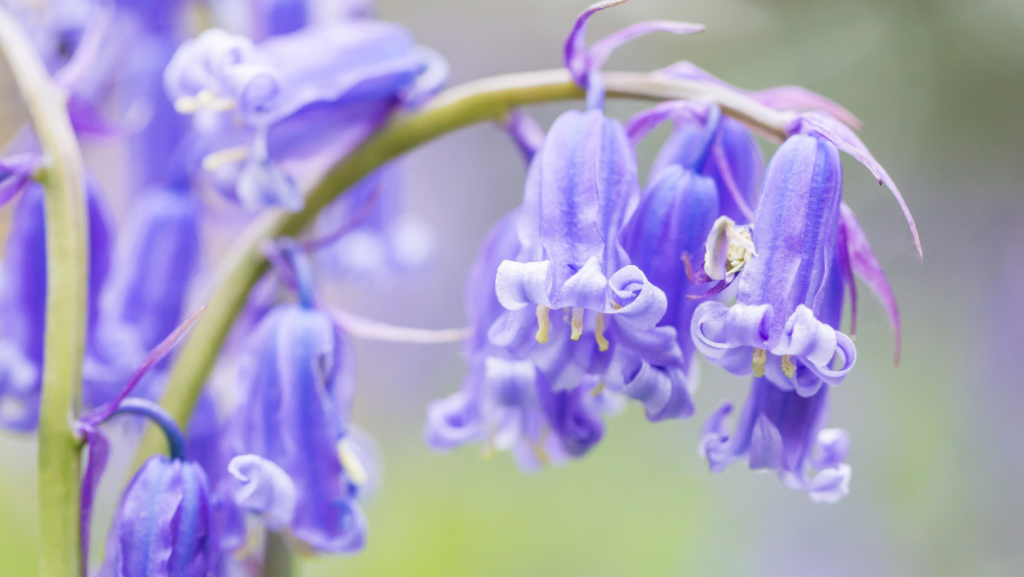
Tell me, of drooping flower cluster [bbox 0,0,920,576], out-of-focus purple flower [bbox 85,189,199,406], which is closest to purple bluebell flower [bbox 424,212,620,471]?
drooping flower cluster [bbox 0,0,920,576]

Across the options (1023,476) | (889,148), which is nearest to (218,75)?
(889,148)

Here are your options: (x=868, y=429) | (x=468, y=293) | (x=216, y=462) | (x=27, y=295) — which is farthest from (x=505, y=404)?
(x=868, y=429)

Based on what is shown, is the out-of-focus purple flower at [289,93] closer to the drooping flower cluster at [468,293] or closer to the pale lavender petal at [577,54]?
the drooping flower cluster at [468,293]

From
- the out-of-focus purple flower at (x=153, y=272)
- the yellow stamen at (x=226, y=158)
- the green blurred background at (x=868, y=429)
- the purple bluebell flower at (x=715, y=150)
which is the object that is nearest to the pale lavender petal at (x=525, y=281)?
the purple bluebell flower at (x=715, y=150)

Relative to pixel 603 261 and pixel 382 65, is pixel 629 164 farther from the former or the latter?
pixel 382 65

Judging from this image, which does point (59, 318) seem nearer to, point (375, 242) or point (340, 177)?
point (340, 177)

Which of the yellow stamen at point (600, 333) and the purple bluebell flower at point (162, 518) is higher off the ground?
the yellow stamen at point (600, 333)

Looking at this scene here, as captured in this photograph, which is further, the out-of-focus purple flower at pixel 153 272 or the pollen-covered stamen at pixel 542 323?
the out-of-focus purple flower at pixel 153 272
